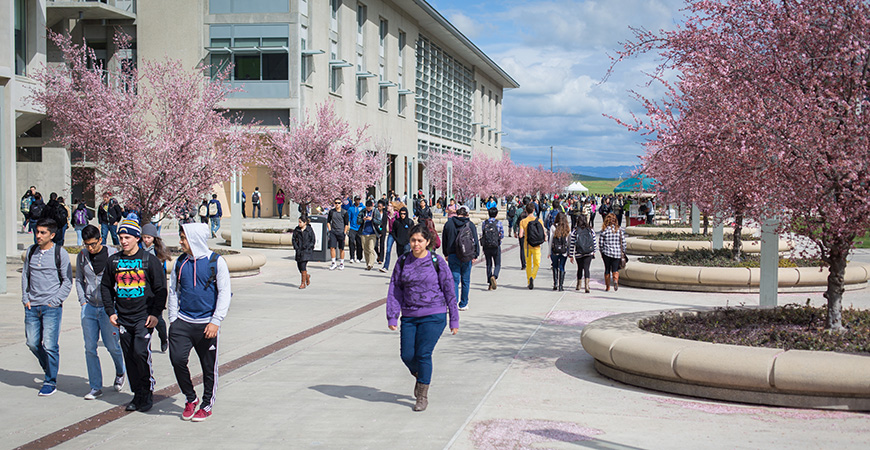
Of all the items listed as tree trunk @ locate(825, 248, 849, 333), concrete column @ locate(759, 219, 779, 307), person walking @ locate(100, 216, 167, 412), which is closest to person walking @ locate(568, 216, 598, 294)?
concrete column @ locate(759, 219, 779, 307)

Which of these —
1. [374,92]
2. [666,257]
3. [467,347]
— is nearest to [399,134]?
[374,92]

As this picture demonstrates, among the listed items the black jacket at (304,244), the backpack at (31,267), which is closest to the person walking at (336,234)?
the black jacket at (304,244)

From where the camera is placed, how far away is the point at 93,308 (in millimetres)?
7242

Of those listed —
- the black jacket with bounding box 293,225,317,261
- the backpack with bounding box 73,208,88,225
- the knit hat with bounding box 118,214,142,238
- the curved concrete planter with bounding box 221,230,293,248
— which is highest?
the knit hat with bounding box 118,214,142,238

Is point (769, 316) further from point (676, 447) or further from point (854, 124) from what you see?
point (676, 447)

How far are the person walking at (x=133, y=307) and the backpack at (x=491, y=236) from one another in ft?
29.9

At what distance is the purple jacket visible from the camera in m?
6.88

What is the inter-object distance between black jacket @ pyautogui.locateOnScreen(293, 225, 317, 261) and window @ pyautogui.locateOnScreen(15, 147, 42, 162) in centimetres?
2717

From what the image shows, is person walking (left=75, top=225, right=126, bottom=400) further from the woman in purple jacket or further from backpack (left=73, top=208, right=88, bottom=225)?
backpack (left=73, top=208, right=88, bottom=225)

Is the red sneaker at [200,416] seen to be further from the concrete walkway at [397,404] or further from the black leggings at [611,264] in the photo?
the black leggings at [611,264]

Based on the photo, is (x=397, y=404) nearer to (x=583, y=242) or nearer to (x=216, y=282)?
(x=216, y=282)

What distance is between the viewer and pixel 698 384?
7.07m

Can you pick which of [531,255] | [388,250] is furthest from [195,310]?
[388,250]

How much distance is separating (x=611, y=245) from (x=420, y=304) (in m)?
8.92
